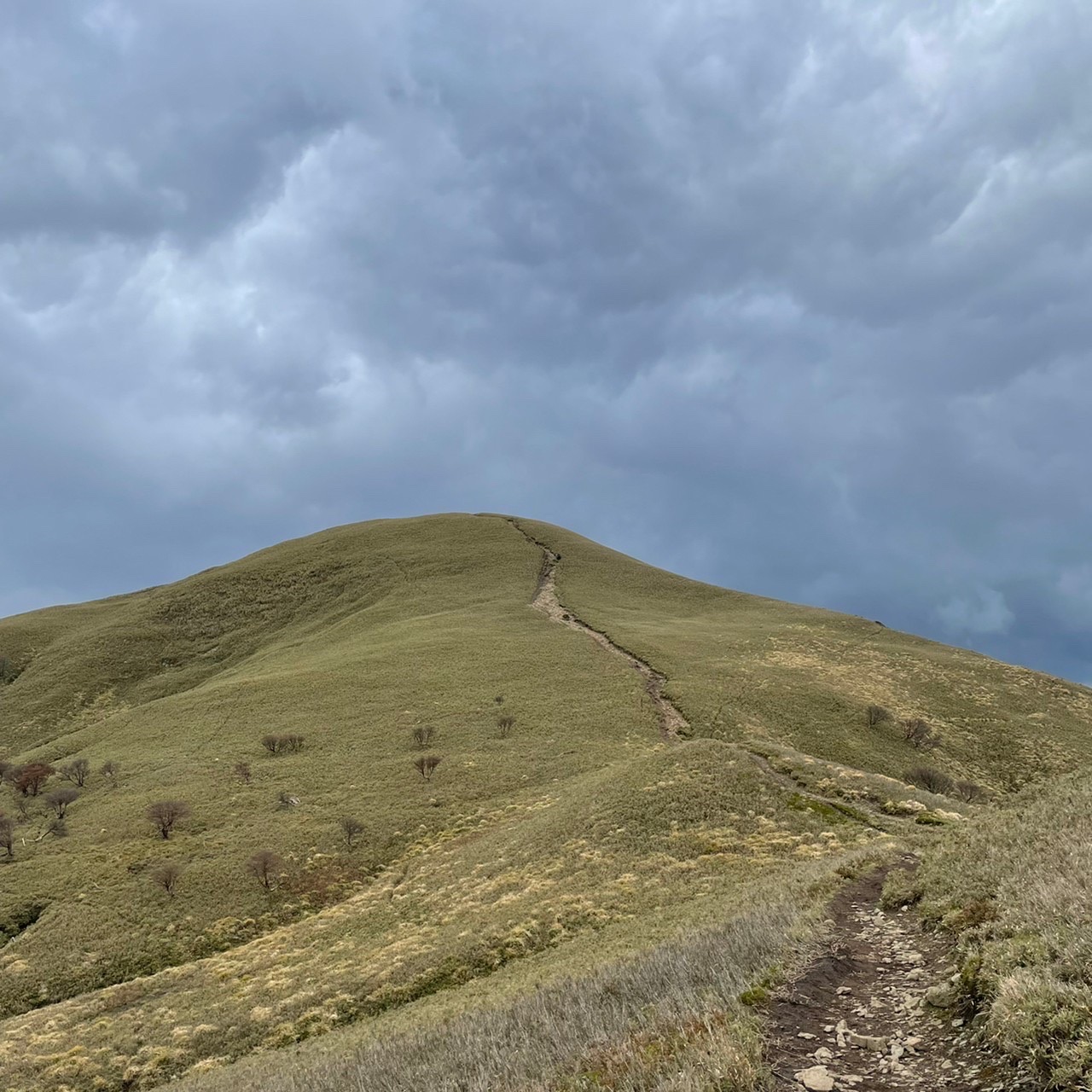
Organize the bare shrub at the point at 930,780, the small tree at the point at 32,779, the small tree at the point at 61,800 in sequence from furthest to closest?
the small tree at the point at 32,779
the bare shrub at the point at 930,780
the small tree at the point at 61,800

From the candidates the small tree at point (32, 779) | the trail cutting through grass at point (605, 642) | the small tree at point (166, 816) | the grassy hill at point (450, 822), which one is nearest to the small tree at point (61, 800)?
the grassy hill at point (450, 822)

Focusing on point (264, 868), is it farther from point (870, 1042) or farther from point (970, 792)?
point (970, 792)

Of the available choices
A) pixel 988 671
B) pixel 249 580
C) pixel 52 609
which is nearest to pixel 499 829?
pixel 988 671

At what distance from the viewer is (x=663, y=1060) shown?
7496 mm

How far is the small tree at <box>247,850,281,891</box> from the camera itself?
3269 centimetres

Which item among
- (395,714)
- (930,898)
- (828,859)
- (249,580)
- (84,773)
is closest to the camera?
(930,898)

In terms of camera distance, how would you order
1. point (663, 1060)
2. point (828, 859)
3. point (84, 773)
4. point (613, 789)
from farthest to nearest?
point (84, 773) → point (613, 789) → point (828, 859) → point (663, 1060)

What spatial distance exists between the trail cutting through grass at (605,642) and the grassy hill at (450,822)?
136cm

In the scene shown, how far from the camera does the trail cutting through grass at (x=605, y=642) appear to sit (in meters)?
53.1

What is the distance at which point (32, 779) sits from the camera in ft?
155

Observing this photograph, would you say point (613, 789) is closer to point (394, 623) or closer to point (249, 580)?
point (394, 623)

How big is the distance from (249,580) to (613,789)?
332 feet

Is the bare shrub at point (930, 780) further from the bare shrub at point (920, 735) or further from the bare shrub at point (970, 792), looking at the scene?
the bare shrub at point (920, 735)

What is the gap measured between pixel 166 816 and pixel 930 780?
48.1 m
